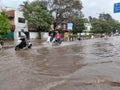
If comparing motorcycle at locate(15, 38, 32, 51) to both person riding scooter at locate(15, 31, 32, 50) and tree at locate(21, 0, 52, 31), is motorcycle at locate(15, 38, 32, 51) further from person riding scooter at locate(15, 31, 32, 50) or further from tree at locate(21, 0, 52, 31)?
tree at locate(21, 0, 52, 31)

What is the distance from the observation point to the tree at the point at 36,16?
57.7 metres

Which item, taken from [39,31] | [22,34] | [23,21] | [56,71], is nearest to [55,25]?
[39,31]

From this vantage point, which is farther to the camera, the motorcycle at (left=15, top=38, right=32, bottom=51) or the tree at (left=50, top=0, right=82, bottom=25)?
the tree at (left=50, top=0, right=82, bottom=25)

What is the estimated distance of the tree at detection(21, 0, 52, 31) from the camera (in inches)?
2272

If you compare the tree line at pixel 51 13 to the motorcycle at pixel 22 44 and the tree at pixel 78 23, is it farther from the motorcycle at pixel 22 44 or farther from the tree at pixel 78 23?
the motorcycle at pixel 22 44

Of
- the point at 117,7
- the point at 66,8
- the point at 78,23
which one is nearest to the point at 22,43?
the point at 117,7

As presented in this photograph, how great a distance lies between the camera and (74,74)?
8.31 meters

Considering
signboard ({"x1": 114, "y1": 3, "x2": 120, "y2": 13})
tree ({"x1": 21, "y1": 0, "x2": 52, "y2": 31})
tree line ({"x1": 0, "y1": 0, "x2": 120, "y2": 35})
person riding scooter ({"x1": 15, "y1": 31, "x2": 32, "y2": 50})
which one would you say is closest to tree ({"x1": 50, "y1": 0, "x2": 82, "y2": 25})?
tree line ({"x1": 0, "y1": 0, "x2": 120, "y2": 35})

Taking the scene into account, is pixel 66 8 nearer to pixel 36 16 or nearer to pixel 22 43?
pixel 36 16

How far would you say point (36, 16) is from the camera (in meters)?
57.7

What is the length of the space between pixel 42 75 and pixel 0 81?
4.51 feet

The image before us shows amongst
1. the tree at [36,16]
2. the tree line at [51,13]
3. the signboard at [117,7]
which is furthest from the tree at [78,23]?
Result: the signboard at [117,7]

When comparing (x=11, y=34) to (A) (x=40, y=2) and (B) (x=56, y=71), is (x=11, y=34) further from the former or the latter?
(B) (x=56, y=71)

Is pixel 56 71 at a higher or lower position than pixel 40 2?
lower
